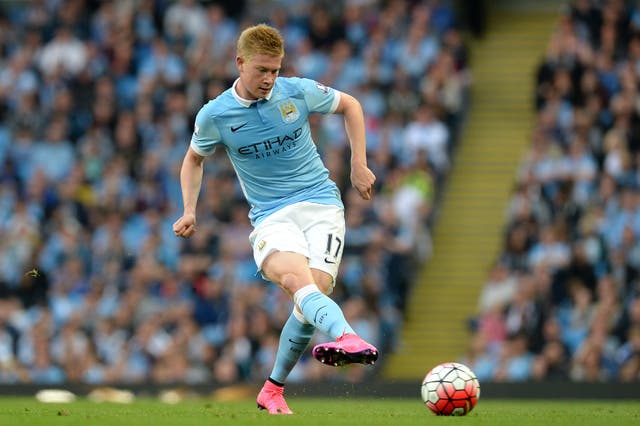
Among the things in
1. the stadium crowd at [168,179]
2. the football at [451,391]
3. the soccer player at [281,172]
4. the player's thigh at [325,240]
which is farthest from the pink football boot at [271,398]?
the stadium crowd at [168,179]

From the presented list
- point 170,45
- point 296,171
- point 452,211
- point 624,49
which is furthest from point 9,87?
point 296,171

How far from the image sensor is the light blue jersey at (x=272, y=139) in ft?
31.6

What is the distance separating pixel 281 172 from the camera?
977 cm

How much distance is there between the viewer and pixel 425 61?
789 inches

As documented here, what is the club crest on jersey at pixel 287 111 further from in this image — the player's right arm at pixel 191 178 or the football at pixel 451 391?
the football at pixel 451 391

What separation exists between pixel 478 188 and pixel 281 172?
1077 centimetres

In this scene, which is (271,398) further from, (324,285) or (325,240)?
(325,240)

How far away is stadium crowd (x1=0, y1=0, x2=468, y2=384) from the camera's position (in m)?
17.6

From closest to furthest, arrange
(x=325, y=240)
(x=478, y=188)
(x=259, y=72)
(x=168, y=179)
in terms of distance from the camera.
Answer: (x=259, y=72) → (x=325, y=240) → (x=168, y=179) → (x=478, y=188)

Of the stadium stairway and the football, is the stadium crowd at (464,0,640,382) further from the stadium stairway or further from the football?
the football

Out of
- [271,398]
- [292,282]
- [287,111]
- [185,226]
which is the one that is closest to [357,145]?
[287,111]

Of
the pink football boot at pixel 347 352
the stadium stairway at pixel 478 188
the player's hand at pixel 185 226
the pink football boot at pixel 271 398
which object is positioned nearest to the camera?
the pink football boot at pixel 347 352

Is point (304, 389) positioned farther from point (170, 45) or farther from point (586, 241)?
point (170, 45)

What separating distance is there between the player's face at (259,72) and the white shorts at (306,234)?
2.97 feet
